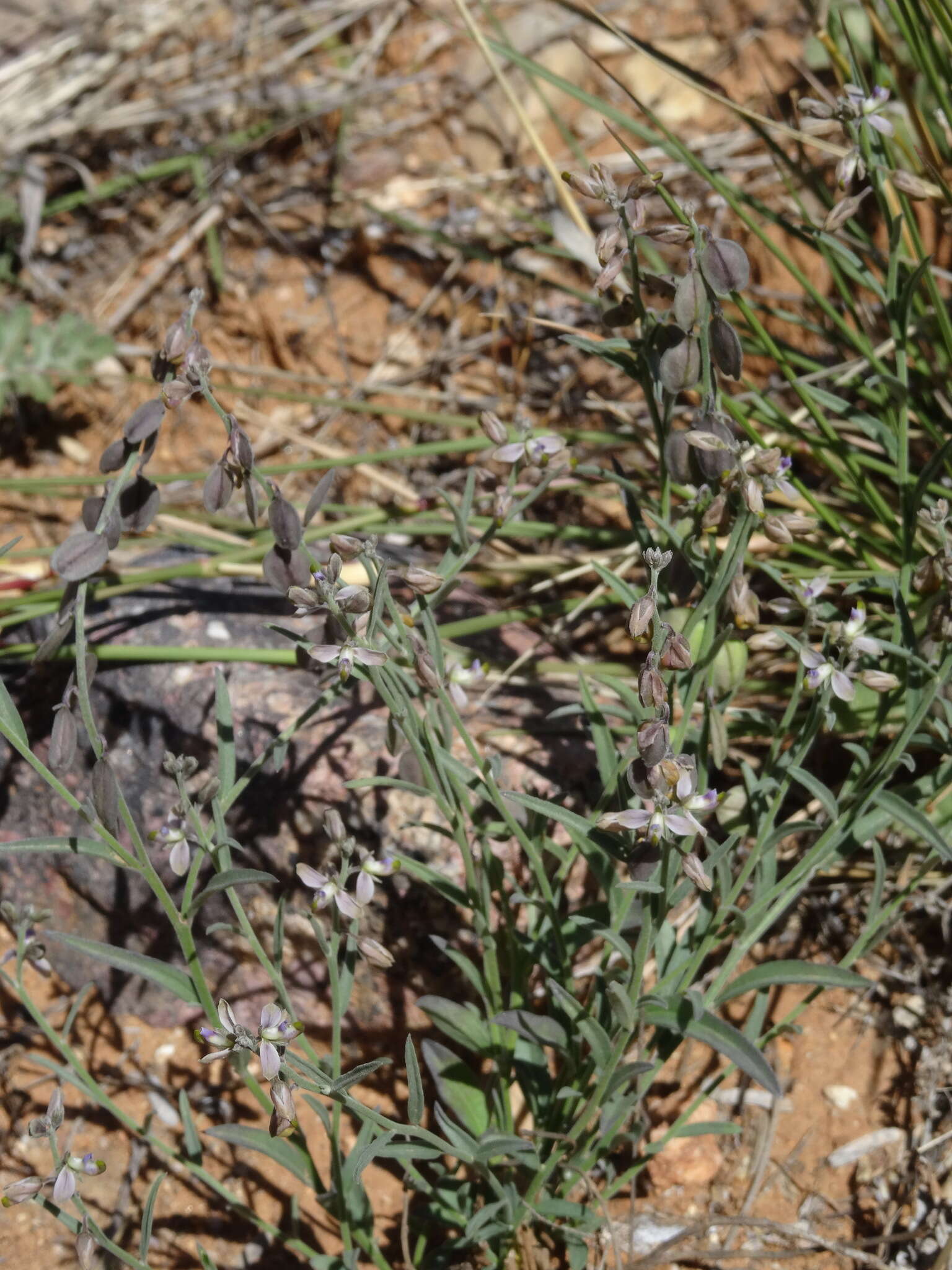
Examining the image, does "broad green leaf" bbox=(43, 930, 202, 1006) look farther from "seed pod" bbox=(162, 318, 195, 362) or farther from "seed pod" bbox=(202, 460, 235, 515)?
"seed pod" bbox=(162, 318, 195, 362)

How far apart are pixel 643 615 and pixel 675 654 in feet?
0.17

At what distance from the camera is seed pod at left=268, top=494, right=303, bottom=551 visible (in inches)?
53.8

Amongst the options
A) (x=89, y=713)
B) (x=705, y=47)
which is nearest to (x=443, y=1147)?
(x=89, y=713)

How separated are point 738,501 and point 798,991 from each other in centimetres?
106

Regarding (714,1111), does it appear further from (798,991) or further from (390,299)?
(390,299)

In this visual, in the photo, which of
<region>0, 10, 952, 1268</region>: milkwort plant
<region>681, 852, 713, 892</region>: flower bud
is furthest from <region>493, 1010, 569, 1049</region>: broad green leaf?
<region>681, 852, 713, 892</region>: flower bud

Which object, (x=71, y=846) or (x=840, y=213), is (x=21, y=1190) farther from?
(x=840, y=213)

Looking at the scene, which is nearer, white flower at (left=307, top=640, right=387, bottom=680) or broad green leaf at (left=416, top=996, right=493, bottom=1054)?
white flower at (left=307, top=640, right=387, bottom=680)

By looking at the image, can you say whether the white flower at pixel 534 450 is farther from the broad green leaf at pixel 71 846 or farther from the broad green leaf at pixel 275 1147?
the broad green leaf at pixel 275 1147

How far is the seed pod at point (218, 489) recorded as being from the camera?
4.42 feet

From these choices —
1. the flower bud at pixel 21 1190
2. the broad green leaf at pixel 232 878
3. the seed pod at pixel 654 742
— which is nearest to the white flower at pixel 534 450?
the seed pod at pixel 654 742

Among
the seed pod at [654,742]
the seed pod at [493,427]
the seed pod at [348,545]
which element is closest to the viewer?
the seed pod at [654,742]

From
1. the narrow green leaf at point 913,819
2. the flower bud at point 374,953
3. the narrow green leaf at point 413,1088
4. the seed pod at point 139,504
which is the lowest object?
the narrow green leaf at point 913,819

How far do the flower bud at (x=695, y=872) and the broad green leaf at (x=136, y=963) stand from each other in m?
0.63
